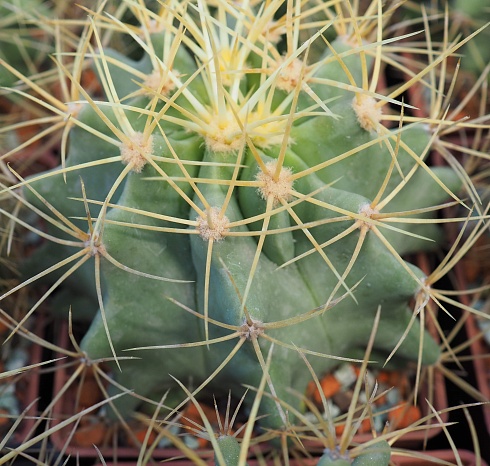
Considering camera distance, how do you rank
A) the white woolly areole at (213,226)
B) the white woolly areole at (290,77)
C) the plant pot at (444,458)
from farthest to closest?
the plant pot at (444,458) < the white woolly areole at (290,77) < the white woolly areole at (213,226)

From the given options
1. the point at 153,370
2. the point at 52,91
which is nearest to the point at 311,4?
the point at 52,91

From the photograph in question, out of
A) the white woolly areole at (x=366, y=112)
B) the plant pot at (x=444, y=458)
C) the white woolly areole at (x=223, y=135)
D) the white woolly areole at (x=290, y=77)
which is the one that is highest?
the white woolly areole at (x=290, y=77)

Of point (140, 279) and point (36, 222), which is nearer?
point (140, 279)

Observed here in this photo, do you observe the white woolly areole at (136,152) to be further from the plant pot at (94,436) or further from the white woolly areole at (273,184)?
the plant pot at (94,436)

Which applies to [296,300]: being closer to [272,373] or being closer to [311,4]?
[272,373]

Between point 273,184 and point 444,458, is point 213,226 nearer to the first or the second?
point 273,184

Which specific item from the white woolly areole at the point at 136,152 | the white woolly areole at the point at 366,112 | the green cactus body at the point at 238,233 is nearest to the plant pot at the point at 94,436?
the green cactus body at the point at 238,233

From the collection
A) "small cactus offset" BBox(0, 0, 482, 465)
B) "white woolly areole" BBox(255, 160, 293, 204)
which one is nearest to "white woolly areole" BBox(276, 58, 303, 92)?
"small cactus offset" BBox(0, 0, 482, 465)

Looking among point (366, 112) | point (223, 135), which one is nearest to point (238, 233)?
point (223, 135)
